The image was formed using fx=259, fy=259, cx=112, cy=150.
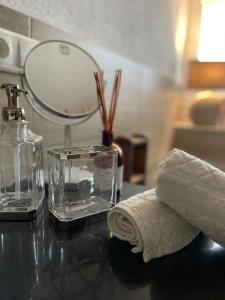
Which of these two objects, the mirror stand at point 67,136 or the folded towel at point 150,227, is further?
the mirror stand at point 67,136

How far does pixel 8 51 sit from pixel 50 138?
0.81 ft

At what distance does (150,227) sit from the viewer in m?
0.36

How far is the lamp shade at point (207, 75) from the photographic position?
5.95ft

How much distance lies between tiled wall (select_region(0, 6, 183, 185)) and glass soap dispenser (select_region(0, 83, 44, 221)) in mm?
151

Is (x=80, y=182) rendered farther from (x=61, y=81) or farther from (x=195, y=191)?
(x=61, y=81)

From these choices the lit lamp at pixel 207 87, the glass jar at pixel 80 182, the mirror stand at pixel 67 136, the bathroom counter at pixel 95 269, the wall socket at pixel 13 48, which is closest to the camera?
the bathroom counter at pixel 95 269

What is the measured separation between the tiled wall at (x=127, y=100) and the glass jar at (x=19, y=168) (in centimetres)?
16

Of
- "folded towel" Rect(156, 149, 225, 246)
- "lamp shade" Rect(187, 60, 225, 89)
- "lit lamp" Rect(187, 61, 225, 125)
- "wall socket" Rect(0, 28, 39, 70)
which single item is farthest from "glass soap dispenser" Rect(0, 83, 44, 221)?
"lamp shade" Rect(187, 60, 225, 89)

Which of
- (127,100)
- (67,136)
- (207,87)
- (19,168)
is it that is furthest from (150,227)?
(207,87)

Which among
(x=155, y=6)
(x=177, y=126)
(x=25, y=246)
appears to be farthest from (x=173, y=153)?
(x=177, y=126)

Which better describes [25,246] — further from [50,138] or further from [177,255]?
[50,138]

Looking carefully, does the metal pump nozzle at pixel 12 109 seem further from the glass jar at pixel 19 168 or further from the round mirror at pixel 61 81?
the round mirror at pixel 61 81

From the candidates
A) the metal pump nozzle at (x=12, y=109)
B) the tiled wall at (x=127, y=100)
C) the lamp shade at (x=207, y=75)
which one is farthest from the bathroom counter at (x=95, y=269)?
the lamp shade at (x=207, y=75)

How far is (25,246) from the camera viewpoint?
380 mm
